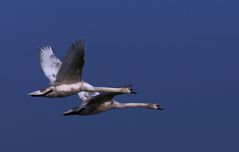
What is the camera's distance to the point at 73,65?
88.2 ft

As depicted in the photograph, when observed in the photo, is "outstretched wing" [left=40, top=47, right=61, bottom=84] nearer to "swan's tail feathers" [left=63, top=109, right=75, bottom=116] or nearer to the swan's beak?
"swan's tail feathers" [left=63, top=109, right=75, bottom=116]

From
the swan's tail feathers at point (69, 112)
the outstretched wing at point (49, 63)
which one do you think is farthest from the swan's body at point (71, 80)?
the outstretched wing at point (49, 63)

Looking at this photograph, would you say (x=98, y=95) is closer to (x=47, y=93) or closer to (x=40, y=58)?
(x=47, y=93)

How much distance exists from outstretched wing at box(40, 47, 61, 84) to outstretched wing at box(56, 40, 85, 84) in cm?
255

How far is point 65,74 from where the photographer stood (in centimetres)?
2750

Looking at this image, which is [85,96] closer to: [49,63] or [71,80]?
[49,63]

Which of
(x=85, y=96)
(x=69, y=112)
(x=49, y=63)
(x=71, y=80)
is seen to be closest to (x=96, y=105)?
(x=69, y=112)

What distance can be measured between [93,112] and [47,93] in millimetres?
2561

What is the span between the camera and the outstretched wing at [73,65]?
26094 mm

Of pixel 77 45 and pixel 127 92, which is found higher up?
pixel 77 45

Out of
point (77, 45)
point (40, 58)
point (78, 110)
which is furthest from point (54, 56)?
point (77, 45)

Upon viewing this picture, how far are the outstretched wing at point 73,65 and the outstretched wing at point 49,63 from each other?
100 inches

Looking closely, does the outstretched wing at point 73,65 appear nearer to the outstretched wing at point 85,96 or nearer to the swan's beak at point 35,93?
the swan's beak at point 35,93

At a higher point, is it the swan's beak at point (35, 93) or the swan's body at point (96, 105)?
the swan's beak at point (35, 93)
